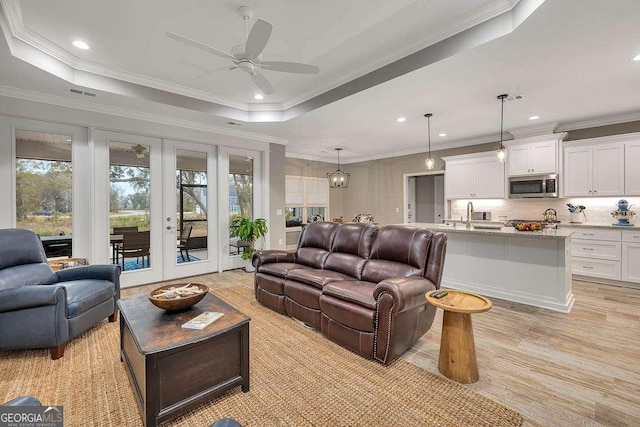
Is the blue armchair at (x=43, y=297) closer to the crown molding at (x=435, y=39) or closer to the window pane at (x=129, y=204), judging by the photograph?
the window pane at (x=129, y=204)

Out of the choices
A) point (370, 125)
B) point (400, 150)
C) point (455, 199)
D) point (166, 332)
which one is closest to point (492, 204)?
point (455, 199)

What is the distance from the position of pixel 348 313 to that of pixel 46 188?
14.1 ft

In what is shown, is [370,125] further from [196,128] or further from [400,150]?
[196,128]

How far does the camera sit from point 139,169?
4648 mm

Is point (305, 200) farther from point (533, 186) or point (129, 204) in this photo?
point (533, 186)

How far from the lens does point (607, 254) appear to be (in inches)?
182

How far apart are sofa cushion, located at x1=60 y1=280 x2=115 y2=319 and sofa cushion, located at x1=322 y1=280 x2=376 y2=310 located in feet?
7.20

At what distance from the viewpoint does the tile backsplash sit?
198 inches

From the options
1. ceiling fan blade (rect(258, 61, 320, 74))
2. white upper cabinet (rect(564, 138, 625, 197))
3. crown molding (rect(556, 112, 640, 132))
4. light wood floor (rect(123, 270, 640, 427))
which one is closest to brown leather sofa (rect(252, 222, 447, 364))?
light wood floor (rect(123, 270, 640, 427))

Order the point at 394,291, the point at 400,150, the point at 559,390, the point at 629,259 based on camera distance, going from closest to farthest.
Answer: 1. the point at 559,390
2. the point at 394,291
3. the point at 629,259
4. the point at 400,150

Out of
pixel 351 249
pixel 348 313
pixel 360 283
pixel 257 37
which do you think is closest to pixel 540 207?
pixel 351 249

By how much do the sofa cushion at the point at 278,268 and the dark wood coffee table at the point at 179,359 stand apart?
4.09ft

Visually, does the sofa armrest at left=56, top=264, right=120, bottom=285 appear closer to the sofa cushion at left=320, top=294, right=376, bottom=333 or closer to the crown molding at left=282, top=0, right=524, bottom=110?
the sofa cushion at left=320, top=294, right=376, bottom=333

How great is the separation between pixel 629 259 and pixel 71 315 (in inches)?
280
